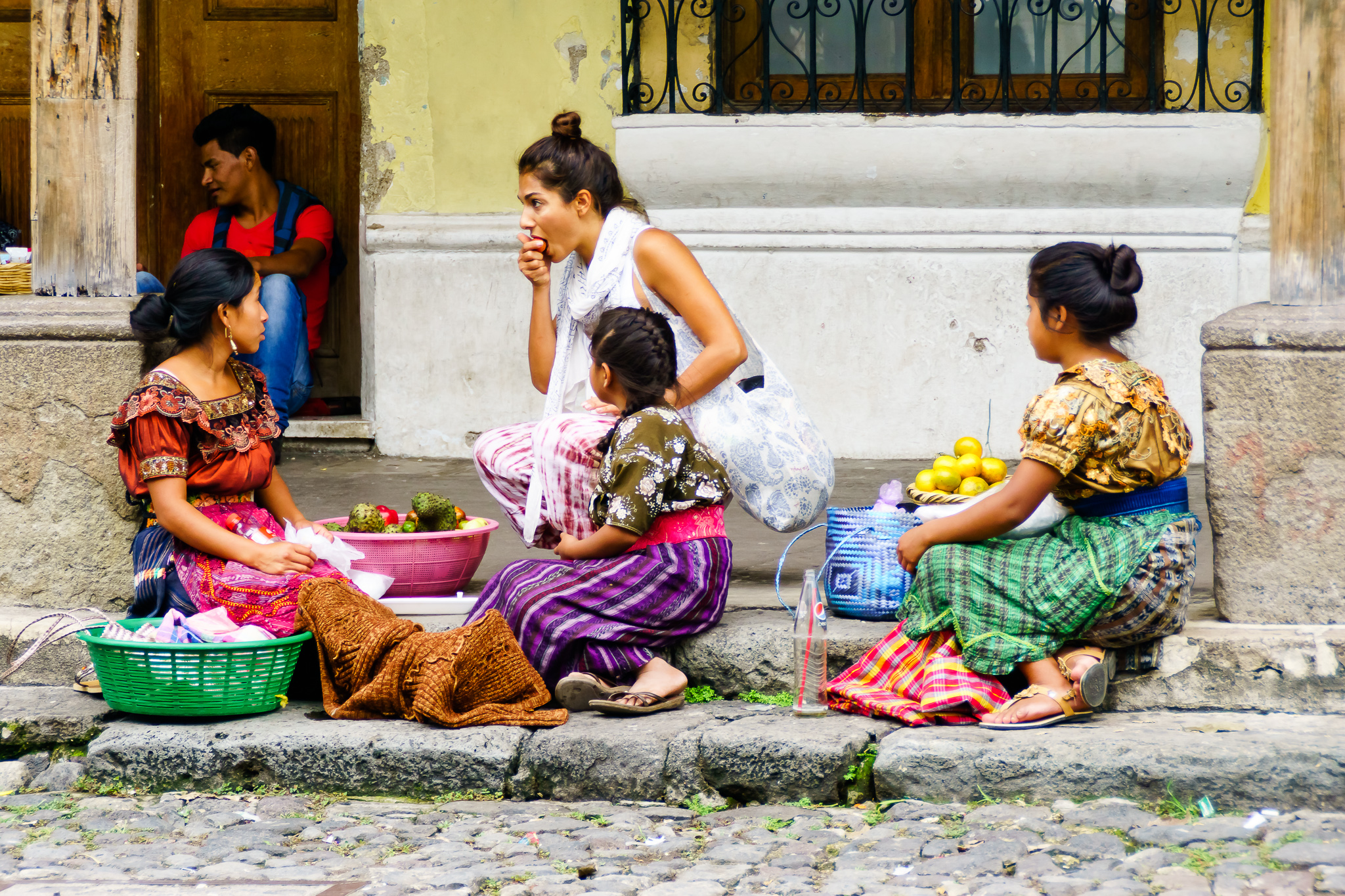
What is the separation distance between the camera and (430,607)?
158 inches

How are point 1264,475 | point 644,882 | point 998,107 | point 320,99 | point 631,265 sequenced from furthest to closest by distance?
point 320,99 → point 998,107 → point 631,265 → point 1264,475 → point 644,882

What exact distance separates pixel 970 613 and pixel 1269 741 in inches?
27.7

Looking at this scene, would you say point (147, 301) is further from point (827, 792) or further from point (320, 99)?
point (320, 99)

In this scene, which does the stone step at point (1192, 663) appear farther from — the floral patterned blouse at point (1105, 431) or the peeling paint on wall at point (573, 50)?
the peeling paint on wall at point (573, 50)

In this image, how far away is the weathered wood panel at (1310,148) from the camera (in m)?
3.51

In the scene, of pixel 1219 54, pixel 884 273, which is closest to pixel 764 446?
pixel 884 273

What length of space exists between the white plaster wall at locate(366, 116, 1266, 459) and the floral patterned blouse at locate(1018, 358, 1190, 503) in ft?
9.26

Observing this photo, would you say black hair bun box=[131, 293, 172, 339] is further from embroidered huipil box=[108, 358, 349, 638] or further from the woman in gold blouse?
the woman in gold blouse

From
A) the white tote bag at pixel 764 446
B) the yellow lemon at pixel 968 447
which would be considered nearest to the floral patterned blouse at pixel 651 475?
the white tote bag at pixel 764 446

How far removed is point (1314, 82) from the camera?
11.6 feet

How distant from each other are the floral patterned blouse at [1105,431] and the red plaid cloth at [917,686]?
19.8 inches

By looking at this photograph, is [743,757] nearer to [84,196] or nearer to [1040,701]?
[1040,701]

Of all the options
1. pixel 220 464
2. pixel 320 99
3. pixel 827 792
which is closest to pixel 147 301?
pixel 220 464

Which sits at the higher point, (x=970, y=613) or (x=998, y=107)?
(x=998, y=107)
